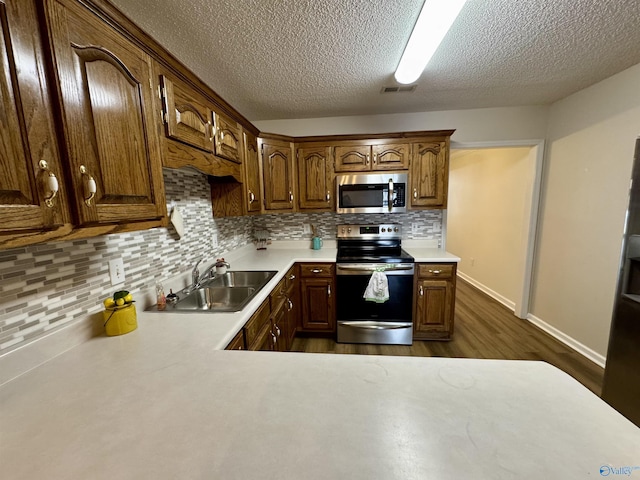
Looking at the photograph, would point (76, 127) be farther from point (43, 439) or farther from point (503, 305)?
point (503, 305)

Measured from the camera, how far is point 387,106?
8.19 feet

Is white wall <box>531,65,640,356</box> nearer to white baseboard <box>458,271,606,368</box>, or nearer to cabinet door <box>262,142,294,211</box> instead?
white baseboard <box>458,271,606,368</box>

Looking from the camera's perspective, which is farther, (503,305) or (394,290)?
(503,305)

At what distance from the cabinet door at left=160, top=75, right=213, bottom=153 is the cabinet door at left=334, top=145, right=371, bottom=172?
139cm

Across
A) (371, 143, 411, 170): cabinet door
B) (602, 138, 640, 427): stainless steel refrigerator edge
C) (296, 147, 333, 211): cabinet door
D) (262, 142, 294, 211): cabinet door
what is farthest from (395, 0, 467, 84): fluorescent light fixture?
(262, 142, 294, 211): cabinet door

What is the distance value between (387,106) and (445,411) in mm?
2647

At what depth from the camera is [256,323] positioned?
4.61 feet

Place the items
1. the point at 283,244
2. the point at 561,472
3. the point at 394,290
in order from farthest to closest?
the point at 283,244 → the point at 394,290 → the point at 561,472

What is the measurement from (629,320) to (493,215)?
2.38 m

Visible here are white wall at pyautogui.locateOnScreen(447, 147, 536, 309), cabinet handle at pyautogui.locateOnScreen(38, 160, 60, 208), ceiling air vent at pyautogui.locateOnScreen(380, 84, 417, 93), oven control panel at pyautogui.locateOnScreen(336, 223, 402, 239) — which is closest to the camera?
cabinet handle at pyautogui.locateOnScreen(38, 160, 60, 208)

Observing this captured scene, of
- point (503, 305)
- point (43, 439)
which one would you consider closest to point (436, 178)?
point (503, 305)

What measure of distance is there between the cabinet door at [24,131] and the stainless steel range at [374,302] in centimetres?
200

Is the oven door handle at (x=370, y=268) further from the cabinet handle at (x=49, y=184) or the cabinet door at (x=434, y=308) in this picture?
the cabinet handle at (x=49, y=184)

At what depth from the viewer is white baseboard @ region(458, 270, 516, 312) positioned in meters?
3.13
